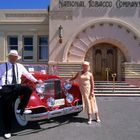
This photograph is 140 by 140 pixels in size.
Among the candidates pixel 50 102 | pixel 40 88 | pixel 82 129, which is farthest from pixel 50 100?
pixel 82 129

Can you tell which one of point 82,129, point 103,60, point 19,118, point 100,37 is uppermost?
point 100,37

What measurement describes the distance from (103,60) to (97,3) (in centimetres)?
348

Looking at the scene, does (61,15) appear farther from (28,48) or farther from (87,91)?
(87,91)

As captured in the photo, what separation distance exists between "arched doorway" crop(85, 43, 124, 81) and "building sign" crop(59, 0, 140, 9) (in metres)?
2.40

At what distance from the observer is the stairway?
633 inches

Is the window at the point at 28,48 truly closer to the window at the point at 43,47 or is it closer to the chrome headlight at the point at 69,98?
the window at the point at 43,47

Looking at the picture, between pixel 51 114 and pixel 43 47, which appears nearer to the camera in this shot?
pixel 51 114

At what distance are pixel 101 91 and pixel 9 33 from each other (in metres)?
7.18

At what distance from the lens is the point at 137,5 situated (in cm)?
1902

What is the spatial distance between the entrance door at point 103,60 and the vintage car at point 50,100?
34.8 feet

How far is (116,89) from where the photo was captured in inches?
661

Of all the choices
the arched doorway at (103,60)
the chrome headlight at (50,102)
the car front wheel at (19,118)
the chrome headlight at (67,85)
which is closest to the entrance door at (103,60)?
the arched doorway at (103,60)

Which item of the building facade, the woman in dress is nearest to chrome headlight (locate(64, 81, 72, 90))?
the woman in dress

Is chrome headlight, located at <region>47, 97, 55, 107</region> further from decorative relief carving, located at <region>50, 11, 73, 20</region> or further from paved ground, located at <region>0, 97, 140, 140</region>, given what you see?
decorative relief carving, located at <region>50, 11, 73, 20</region>
